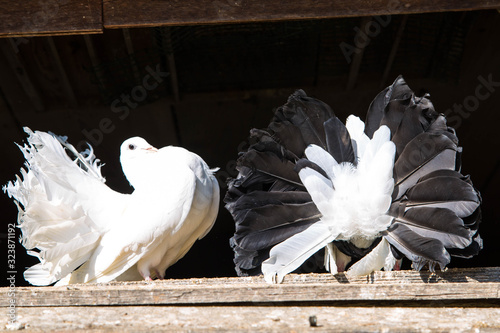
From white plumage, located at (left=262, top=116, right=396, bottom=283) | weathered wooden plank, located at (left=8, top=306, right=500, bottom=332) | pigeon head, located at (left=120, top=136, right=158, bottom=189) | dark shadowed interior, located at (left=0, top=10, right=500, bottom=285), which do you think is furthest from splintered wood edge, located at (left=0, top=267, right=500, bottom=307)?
dark shadowed interior, located at (left=0, top=10, right=500, bottom=285)

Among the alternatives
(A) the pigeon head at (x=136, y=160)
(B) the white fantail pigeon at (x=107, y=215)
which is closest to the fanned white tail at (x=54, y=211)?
(B) the white fantail pigeon at (x=107, y=215)

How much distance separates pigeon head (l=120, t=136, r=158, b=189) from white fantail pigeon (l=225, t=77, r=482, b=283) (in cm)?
Result: 54

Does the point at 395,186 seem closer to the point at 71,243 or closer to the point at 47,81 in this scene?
the point at 71,243

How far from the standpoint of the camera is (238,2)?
125 inches

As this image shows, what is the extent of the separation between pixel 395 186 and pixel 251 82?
7.68 ft

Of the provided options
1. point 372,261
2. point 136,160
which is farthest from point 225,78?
point 372,261

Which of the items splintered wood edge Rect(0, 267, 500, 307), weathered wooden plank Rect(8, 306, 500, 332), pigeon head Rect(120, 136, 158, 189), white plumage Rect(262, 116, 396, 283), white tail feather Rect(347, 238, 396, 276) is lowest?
weathered wooden plank Rect(8, 306, 500, 332)

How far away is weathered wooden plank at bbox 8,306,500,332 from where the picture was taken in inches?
78.8

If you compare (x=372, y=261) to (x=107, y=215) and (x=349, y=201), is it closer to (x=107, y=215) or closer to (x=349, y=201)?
(x=349, y=201)

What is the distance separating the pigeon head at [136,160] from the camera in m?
3.49

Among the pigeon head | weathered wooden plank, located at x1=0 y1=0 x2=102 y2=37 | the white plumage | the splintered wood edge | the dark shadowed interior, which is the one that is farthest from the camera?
the dark shadowed interior

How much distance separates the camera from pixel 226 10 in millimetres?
3180

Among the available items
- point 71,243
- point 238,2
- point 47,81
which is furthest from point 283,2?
point 47,81

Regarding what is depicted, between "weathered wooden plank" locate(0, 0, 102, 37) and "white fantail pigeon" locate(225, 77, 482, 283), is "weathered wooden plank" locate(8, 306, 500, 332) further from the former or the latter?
"weathered wooden plank" locate(0, 0, 102, 37)
